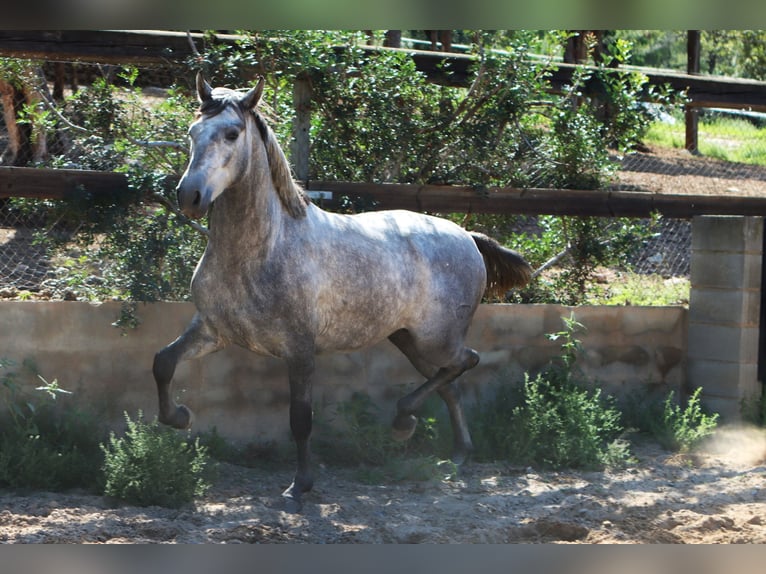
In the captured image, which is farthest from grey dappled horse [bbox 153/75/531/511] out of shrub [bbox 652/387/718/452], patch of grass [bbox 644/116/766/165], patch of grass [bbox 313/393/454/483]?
patch of grass [bbox 644/116/766/165]

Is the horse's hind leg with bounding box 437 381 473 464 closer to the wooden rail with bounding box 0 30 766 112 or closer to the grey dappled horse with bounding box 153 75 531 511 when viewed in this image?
the grey dappled horse with bounding box 153 75 531 511

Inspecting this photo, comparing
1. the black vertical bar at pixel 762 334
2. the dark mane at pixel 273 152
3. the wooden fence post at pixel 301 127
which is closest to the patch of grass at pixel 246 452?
the dark mane at pixel 273 152

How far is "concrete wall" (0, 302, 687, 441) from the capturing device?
666cm

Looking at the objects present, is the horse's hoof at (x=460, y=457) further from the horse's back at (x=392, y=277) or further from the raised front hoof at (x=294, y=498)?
the raised front hoof at (x=294, y=498)

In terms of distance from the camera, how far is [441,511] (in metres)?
5.69

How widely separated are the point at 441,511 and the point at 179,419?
163 centimetres

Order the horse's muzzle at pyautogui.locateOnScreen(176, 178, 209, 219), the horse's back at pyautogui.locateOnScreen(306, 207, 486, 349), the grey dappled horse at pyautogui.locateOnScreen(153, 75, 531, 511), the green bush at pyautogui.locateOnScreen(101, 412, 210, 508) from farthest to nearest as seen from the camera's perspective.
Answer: the horse's back at pyautogui.locateOnScreen(306, 207, 486, 349) < the green bush at pyautogui.locateOnScreen(101, 412, 210, 508) < the grey dappled horse at pyautogui.locateOnScreen(153, 75, 531, 511) < the horse's muzzle at pyautogui.locateOnScreen(176, 178, 209, 219)

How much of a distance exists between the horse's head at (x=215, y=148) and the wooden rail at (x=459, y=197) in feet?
5.56

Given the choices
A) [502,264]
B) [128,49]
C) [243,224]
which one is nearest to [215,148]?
[243,224]

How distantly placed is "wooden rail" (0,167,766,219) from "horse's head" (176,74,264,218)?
169cm

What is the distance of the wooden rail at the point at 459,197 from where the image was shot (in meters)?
6.96

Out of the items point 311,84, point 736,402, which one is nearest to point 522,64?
point 311,84

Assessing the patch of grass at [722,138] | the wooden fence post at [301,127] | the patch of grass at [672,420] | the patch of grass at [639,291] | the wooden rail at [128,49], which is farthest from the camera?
the patch of grass at [722,138]

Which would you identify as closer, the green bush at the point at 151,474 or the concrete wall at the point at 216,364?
the green bush at the point at 151,474
